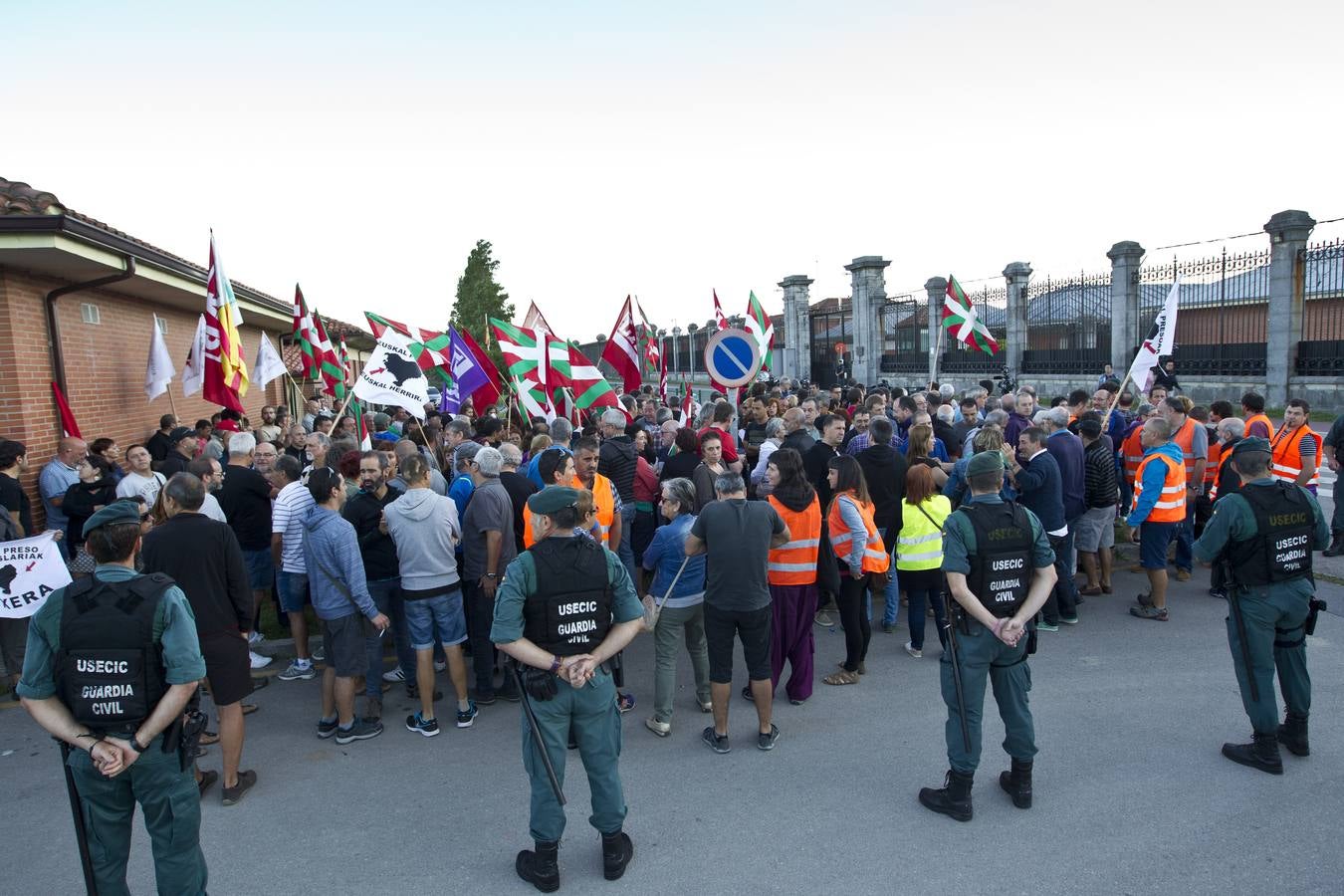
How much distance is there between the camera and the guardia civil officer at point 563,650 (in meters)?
3.73

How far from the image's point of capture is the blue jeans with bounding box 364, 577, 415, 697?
5.71 metres

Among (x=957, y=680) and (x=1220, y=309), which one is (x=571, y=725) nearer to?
(x=957, y=680)

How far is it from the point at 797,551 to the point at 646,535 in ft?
7.91

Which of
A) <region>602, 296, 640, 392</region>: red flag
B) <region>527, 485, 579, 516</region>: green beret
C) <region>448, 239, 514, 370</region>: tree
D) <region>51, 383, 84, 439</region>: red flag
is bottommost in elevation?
<region>527, 485, 579, 516</region>: green beret

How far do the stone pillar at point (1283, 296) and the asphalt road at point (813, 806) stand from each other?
15.0 meters

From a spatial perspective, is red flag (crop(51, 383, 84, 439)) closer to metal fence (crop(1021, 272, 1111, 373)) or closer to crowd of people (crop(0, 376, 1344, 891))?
crowd of people (crop(0, 376, 1344, 891))

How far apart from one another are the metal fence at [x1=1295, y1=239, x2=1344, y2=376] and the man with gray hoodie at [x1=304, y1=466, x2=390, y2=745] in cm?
1984

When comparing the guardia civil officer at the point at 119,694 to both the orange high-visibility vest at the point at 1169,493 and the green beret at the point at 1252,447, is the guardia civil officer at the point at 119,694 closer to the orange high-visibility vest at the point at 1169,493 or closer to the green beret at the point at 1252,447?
the green beret at the point at 1252,447

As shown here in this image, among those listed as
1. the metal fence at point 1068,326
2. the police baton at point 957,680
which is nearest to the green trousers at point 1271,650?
the police baton at point 957,680

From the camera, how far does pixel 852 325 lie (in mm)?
28344

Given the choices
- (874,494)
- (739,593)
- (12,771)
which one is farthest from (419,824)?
(874,494)

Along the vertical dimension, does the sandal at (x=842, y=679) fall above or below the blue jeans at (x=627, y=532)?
below

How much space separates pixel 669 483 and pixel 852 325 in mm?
24216

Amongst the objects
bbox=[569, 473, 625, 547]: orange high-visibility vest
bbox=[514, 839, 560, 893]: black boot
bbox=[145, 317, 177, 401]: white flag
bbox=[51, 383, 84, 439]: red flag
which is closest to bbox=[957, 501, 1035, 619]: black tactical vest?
bbox=[514, 839, 560, 893]: black boot
